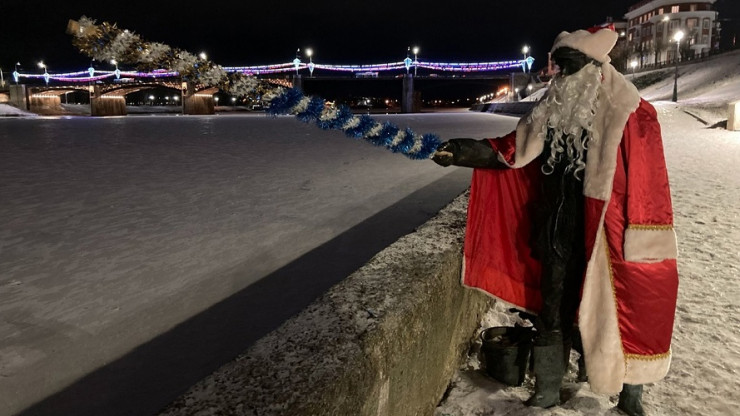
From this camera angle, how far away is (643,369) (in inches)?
Result: 94.7

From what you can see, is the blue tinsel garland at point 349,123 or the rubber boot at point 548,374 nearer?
the blue tinsel garland at point 349,123

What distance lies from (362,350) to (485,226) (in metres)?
1.43

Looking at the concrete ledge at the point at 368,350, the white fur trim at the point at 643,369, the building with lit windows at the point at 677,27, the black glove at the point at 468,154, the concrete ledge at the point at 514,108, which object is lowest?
the white fur trim at the point at 643,369

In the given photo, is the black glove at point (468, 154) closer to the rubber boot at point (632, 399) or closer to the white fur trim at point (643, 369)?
the white fur trim at point (643, 369)

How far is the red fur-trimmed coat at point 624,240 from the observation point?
7.40ft

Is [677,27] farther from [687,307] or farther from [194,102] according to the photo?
[687,307]

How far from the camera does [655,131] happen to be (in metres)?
2.27

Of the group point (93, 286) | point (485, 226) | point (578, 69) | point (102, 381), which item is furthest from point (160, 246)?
point (578, 69)

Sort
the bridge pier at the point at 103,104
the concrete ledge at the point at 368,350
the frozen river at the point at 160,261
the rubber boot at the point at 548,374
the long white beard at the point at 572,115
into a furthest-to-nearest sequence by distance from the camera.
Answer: the bridge pier at the point at 103,104 < the frozen river at the point at 160,261 < the rubber boot at the point at 548,374 < the long white beard at the point at 572,115 < the concrete ledge at the point at 368,350

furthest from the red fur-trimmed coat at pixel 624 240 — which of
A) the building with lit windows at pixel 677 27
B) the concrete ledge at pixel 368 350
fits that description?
the building with lit windows at pixel 677 27

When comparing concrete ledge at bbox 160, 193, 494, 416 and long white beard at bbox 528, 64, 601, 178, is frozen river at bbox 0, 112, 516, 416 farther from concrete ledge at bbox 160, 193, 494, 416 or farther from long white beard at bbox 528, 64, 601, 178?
long white beard at bbox 528, 64, 601, 178

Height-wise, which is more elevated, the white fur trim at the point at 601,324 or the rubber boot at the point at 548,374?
the white fur trim at the point at 601,324

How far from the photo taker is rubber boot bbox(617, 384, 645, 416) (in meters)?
2.60

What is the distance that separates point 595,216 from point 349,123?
137cm
